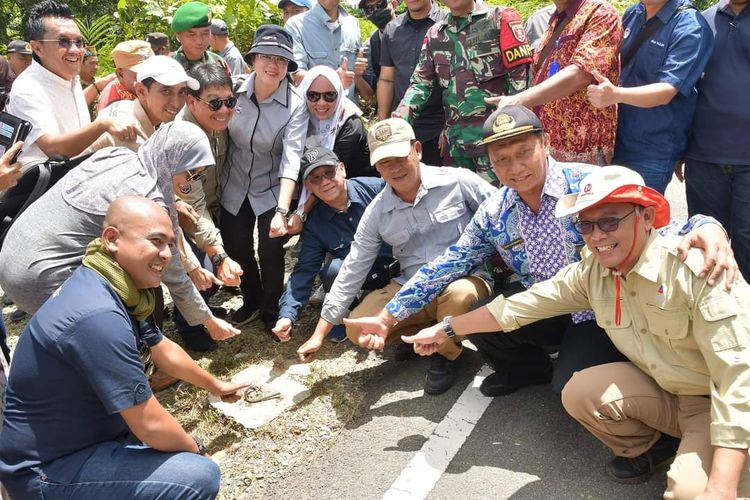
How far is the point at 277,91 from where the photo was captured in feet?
15.6

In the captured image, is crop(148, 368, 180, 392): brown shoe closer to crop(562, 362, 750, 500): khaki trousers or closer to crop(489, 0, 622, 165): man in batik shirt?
crop(562, 362, 750, 500): khaki trousers

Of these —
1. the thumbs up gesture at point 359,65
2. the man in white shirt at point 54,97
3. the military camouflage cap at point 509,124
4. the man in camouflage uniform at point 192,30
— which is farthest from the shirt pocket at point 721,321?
the man in camouflage uniform at point 192,30

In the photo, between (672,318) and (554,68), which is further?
(554,68)

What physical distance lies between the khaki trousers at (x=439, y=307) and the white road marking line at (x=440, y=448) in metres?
0.30

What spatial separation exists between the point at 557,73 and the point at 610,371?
160 centimetres

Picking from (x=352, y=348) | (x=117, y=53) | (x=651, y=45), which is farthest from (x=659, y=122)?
(x=117, y=53)

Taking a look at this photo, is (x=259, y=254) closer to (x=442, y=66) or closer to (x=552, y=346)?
(x=442, y=66)

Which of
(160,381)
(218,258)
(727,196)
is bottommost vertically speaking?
(160,381)

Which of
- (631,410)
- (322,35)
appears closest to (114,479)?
(631,410)

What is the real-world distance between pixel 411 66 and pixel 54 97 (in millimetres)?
2628

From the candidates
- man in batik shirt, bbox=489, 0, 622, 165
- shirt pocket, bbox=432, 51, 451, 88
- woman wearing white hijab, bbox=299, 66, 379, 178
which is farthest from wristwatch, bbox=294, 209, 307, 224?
man in batik shirt, bbox=489, 0, 622, 165

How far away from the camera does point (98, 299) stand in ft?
8.39

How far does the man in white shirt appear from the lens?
159 inches

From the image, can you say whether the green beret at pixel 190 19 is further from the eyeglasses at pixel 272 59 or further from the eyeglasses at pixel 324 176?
the eyeglasses at pixel 324 176
